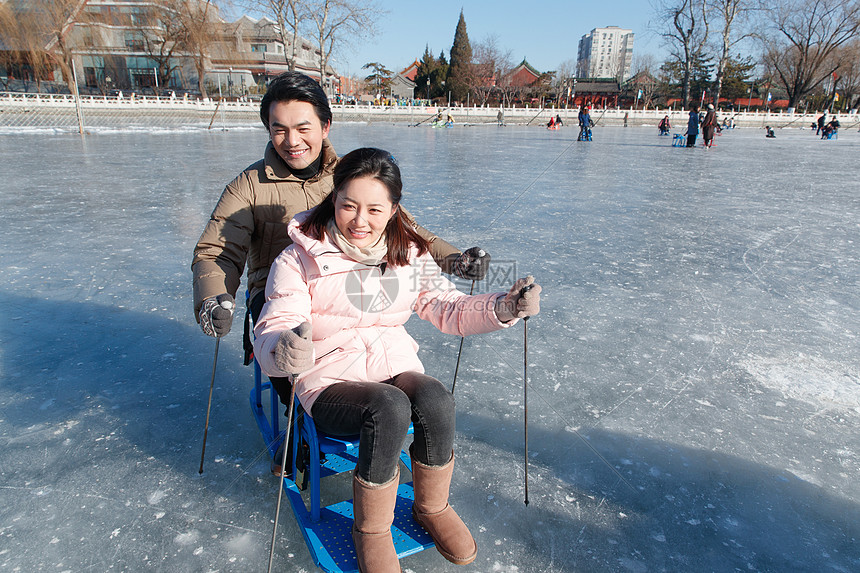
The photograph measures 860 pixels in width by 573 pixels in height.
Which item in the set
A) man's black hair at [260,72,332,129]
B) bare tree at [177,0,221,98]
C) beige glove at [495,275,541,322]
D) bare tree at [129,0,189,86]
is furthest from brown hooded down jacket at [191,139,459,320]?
bare tree at [129,0,189,86]

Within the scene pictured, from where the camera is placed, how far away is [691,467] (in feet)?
6.22

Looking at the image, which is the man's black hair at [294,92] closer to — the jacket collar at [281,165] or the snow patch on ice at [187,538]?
the jacket collar at [281,165]

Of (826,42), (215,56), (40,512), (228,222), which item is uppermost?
(826,42)

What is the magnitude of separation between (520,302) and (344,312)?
543 mm

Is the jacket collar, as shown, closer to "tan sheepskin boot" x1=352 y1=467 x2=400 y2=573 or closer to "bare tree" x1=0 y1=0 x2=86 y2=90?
"tan sheepskin boot" x1=352 y1=467 x2=400 y2=573

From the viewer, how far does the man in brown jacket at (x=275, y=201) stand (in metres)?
1.85

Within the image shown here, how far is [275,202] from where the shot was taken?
6.61 feet

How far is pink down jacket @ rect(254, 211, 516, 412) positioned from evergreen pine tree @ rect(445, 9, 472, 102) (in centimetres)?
5819

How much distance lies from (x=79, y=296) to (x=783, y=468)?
3.86 m

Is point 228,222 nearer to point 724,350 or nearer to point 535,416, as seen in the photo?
point 535,416

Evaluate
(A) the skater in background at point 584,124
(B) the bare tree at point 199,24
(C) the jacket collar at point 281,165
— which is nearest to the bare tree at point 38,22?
(B) the bare tree at point 199,24

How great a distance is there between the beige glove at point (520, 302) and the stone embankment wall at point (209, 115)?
2099cm

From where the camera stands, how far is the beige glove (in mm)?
1505

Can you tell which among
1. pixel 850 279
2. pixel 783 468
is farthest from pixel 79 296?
pixel 850 279
